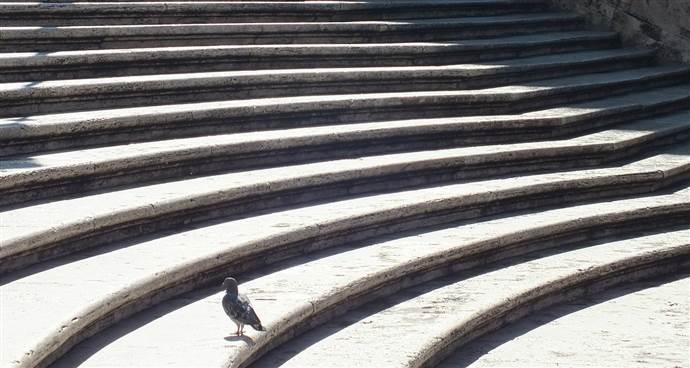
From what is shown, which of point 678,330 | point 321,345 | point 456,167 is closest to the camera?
point 321,345

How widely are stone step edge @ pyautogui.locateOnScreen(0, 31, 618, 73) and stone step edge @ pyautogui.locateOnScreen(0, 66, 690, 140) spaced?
0.51m

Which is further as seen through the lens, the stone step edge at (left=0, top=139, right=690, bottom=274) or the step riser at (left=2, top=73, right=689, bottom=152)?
the step riser at (left=2, top=73, right=689, bottom=152)

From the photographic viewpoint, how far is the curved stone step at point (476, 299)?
5766 millimetres

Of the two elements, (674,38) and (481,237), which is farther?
(674,38)

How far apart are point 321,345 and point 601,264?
7.66 ft

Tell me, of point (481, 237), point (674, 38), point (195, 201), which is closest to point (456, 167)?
point (481, 237)

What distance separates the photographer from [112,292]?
5.34m

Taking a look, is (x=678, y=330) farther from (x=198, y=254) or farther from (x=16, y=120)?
(x=16, y=120)

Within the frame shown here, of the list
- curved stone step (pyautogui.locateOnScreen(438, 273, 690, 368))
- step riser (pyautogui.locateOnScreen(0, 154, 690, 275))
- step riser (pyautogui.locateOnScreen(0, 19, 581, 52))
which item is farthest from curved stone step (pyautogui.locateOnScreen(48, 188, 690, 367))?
step riser (pyautogui.locateOnScreen(0, 19, 581, 52))

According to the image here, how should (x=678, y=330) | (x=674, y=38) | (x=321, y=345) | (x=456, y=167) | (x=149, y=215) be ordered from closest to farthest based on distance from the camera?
1. (x=321, y=345)
2. (x=149, y=215)
3. (x=678, y=330)
4. (x=456, y=167)
5. (x=674, y=38)

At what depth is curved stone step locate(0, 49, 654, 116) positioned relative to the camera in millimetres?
7438

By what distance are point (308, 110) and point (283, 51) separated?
2.90 feet

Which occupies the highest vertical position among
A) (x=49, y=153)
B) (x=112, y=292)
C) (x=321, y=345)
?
(x=49, y=153)

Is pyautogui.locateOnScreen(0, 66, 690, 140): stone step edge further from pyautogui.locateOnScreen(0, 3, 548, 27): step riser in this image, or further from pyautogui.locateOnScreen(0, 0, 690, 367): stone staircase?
pyautogui.locateOnScreen(0, 3, 548, 27): step riser
